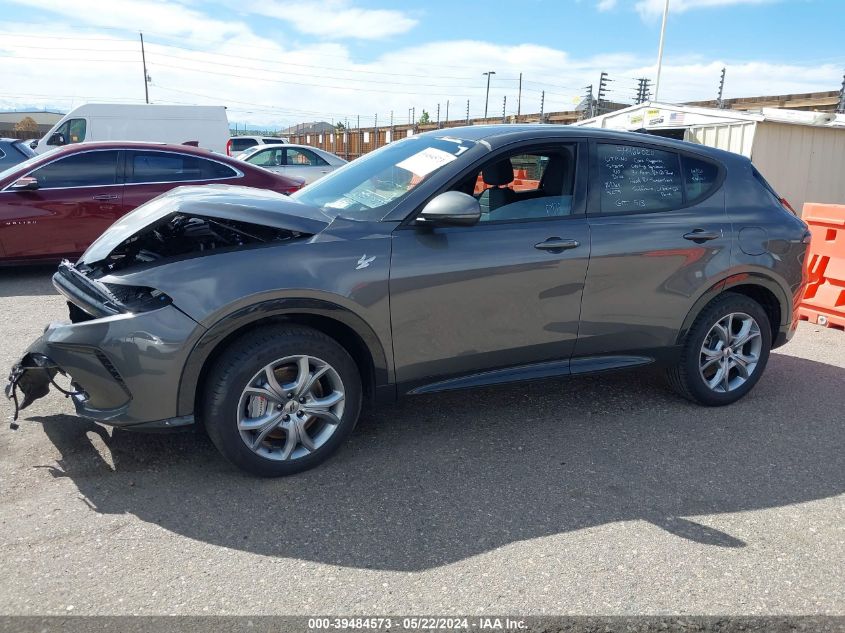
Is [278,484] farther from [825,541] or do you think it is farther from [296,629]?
[825,541]

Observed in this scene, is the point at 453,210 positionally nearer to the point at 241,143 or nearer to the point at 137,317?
the point at 137,317

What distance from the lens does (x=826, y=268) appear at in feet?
22.5

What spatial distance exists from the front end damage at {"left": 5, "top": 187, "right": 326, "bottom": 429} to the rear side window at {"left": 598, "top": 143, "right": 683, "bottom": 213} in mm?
1734

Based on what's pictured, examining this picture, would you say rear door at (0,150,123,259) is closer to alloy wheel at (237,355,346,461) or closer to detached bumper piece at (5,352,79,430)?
detached bumper piece at (5,352,79,430)

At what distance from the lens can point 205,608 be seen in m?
2.48

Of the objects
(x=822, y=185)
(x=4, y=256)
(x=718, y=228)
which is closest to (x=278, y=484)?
(x=718, y=228)

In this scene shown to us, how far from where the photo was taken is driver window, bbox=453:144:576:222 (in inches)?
151

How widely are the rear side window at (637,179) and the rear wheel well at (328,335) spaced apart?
5.41 feet

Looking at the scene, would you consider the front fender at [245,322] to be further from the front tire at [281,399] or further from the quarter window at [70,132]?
the quarter window at [70,132]

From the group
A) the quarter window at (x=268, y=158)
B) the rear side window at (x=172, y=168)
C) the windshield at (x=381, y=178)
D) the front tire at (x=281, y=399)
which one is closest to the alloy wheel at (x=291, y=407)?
the front tire at (x=281, y=399)

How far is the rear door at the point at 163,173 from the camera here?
313 inches

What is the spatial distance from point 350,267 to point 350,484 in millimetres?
1058

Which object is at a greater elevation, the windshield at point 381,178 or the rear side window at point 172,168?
the windshield at point 381,178

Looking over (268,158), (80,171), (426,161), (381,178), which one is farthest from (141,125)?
(426,161)
